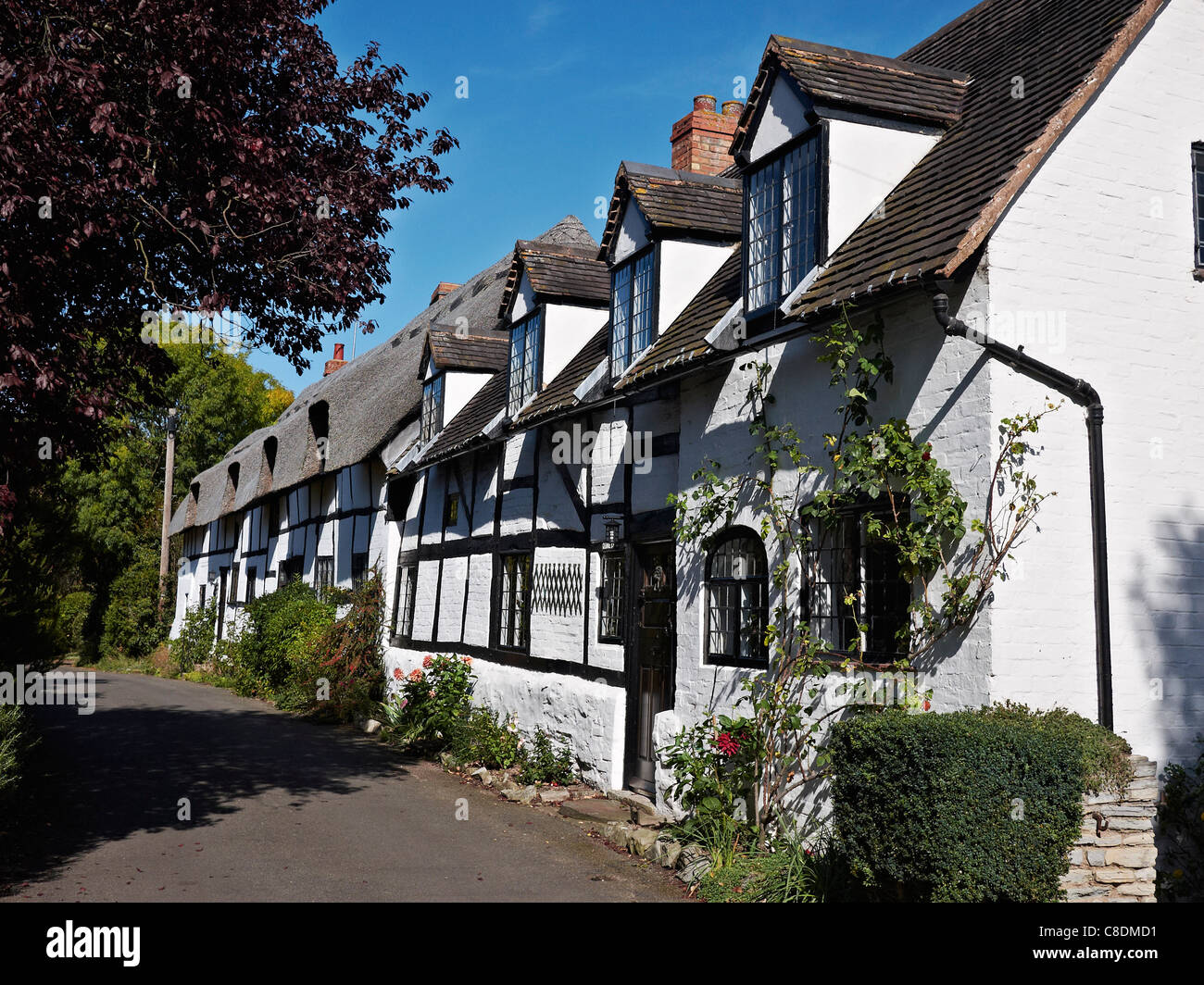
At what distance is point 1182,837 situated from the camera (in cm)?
651

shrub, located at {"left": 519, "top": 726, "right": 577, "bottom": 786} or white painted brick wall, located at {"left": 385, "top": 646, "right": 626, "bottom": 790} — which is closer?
white painted brick wall, located at {"left": 385, "top": 646, "right": 626, "bottom": 790}

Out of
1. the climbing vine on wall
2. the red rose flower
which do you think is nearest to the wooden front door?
the climbing vine on wall


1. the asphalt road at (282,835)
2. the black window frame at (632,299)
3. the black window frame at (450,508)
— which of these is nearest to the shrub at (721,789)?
the asphalt road at (282,835)

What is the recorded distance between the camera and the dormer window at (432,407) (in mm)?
→ 16625

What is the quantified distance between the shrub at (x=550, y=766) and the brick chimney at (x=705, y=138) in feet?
26.7

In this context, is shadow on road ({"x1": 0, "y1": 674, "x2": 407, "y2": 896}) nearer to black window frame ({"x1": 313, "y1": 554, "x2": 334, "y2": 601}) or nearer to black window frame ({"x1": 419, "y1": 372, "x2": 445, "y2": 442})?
black window frame ({"x1": 313, "y1": 554, "x2": 334, "y2": 601})

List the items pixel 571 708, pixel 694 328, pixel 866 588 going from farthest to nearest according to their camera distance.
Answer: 1. pixel 571 708
2. pixel 694 328
3. pixel 866 588

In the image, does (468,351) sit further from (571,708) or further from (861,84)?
(861,84)

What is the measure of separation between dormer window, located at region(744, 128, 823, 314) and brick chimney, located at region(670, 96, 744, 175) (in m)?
5.67

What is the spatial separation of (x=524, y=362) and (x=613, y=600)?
430 centimetres

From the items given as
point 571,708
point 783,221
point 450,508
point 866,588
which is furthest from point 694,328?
point 450,508

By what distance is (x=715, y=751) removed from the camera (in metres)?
8.27

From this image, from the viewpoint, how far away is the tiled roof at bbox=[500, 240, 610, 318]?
13359 millimetres
